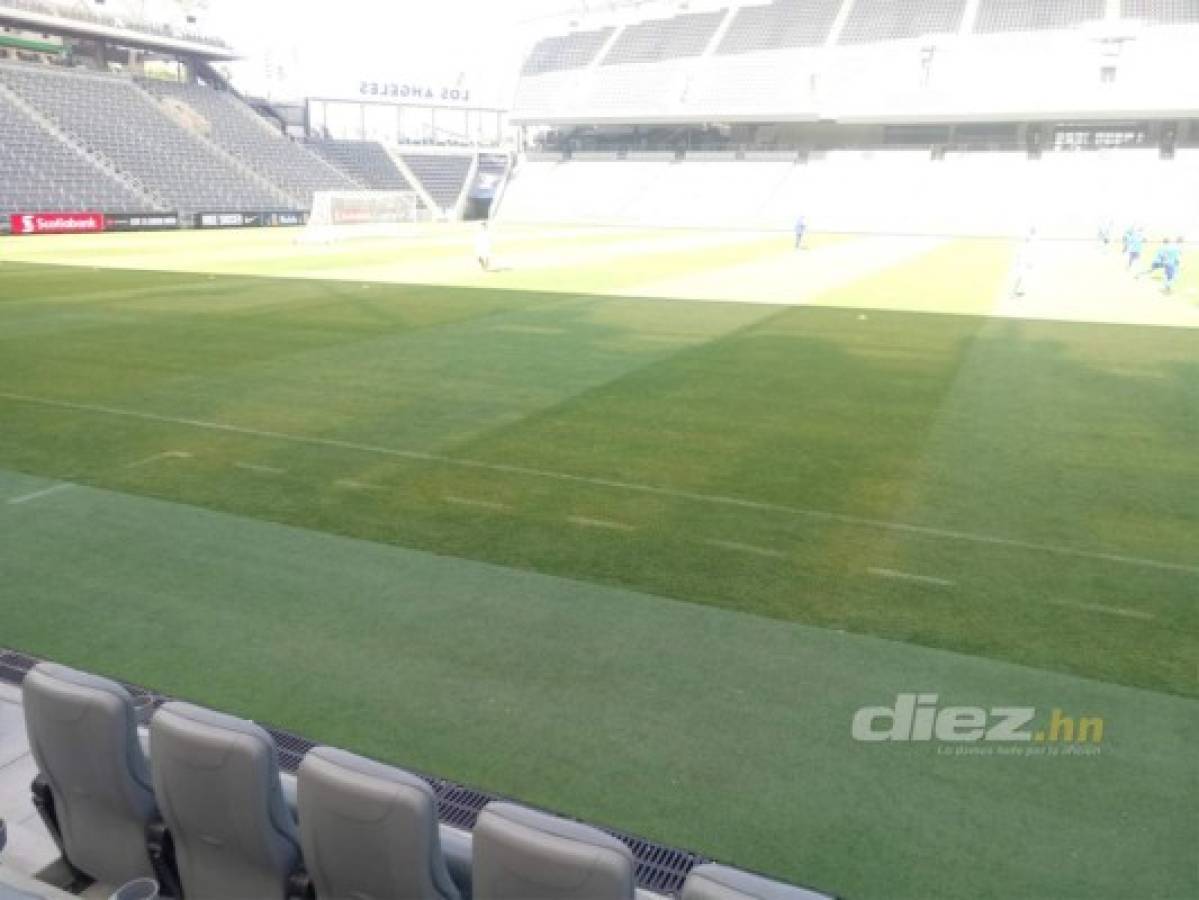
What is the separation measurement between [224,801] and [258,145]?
65.0 meters

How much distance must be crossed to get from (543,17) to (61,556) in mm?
82271

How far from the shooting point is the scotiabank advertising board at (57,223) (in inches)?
1649

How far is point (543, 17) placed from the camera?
80500mm

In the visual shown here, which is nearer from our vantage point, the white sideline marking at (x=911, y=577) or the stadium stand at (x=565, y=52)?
the white sideline marking at (x=911, y=577)

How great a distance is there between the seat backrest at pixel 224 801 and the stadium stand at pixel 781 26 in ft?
223

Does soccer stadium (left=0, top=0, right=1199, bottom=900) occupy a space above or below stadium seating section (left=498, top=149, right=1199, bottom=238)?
below

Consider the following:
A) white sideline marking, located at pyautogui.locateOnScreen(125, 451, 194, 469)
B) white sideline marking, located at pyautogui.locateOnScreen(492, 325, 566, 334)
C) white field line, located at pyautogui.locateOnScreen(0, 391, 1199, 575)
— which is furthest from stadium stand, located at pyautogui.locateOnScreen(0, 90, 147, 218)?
white sideline marking, located at pyautogui.locateOnScreen(125, 451, 194, 469)

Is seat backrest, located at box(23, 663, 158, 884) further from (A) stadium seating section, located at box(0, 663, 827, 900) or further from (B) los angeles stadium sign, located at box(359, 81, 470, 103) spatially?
(B) los angeles stadium sign, located at box(359, 81, 470, 103)

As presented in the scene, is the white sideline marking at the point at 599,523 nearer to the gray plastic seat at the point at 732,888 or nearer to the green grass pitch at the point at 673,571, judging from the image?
the green grass pitch at the point at 673,571

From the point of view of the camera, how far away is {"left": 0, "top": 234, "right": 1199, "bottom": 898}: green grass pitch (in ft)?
14.8

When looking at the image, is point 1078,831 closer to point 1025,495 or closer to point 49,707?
point 49,707

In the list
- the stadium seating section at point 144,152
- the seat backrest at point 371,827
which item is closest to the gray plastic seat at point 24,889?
the seat backrest at point 371,827

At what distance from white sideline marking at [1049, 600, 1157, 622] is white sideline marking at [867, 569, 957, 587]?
695mm

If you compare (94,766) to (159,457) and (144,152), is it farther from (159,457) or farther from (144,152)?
(144,152)
